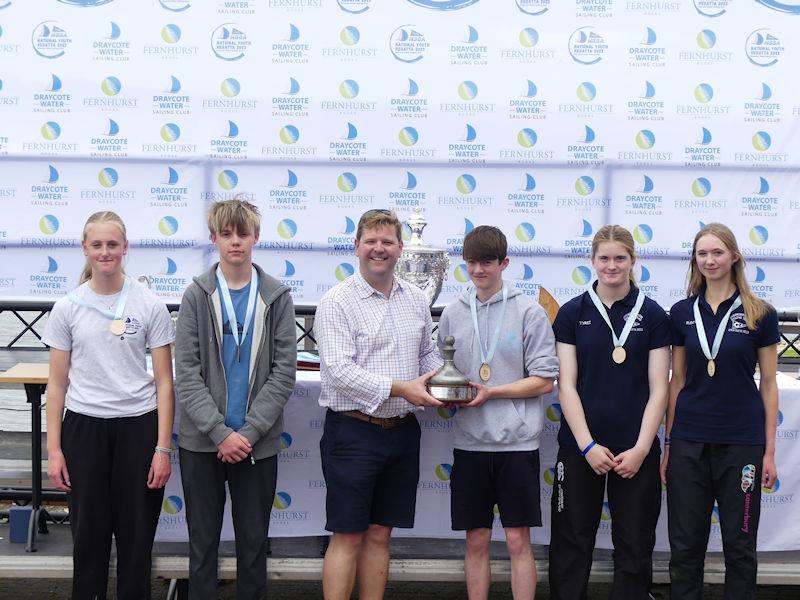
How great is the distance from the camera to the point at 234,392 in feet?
→ 10.6

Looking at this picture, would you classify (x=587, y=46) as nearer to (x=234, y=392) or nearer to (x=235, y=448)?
(x=234, y=392)

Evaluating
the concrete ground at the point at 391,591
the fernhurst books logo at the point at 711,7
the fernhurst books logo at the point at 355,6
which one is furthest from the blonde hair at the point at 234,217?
the fernhurst books logo at the point at 711,7

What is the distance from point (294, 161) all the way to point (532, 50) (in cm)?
138

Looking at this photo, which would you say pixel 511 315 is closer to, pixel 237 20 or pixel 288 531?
pixel 288 531

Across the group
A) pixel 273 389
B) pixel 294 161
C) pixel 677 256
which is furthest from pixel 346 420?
pixel 677 256

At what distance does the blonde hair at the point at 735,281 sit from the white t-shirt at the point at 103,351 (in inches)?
76.3

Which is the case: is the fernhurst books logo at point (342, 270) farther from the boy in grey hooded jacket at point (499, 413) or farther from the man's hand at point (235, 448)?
the man's hand at point (235, 448)

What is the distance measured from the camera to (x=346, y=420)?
10.7ft

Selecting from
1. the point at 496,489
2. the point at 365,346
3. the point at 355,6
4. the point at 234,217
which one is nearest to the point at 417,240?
the point at 365,346

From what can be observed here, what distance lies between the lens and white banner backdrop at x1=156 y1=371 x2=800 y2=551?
12.3 ft

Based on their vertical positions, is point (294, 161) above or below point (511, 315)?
above

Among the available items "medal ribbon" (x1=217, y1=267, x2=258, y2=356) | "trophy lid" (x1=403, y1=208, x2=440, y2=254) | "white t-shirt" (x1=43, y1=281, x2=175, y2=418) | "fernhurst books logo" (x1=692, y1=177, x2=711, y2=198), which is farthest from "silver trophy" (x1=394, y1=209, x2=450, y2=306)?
"fernhurst books logo" (x1=692, y1=177, x2=711, y2=198)

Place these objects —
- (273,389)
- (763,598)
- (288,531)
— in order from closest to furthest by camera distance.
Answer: (273,389) < (288,531) < (763,598)

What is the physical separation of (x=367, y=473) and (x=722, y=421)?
1251 mm
